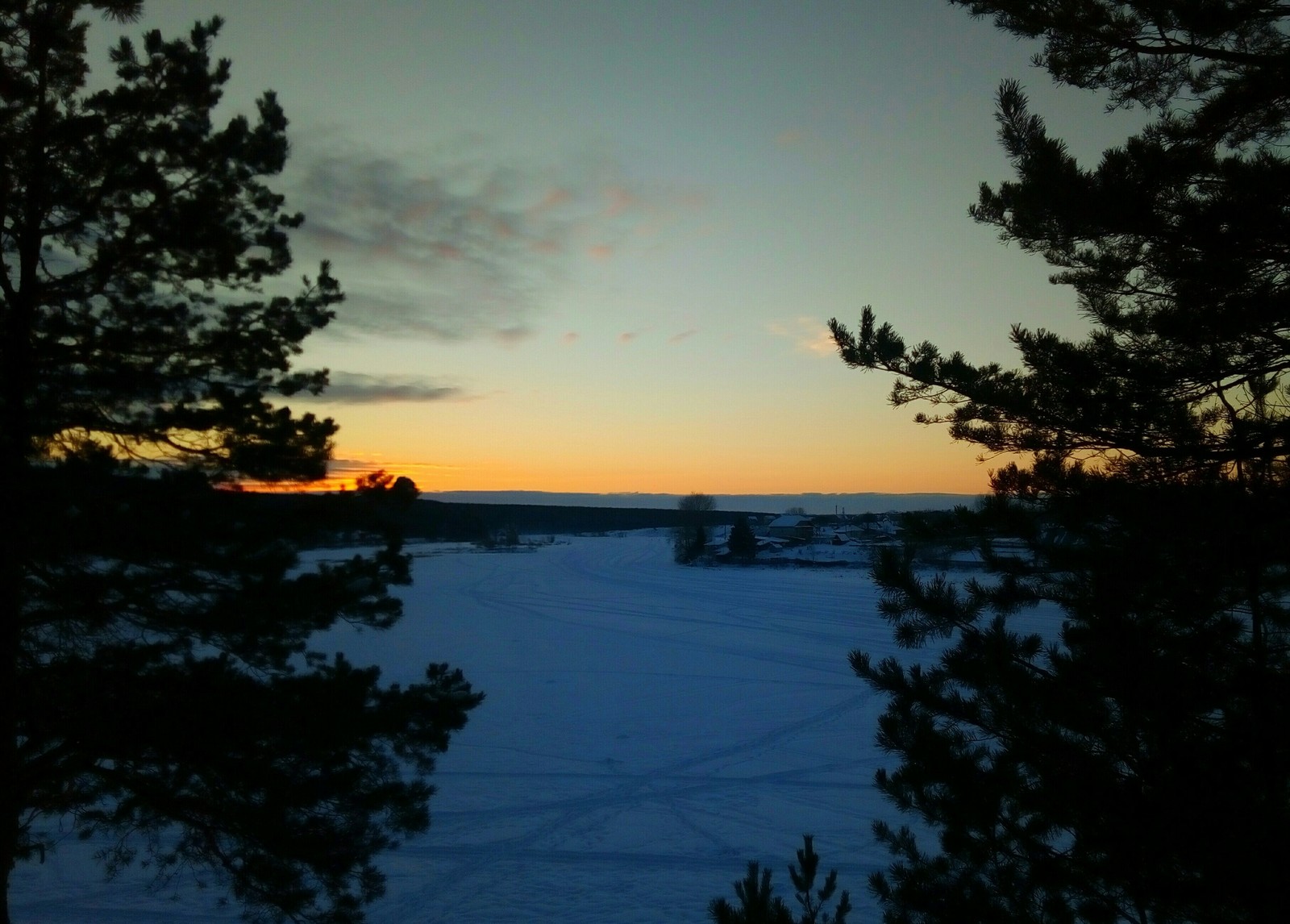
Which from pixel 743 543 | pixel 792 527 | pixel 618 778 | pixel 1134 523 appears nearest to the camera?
pixel 1134 523

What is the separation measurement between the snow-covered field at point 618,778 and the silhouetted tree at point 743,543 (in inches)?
1182

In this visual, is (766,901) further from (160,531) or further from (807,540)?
(807,540)

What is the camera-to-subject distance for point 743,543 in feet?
194

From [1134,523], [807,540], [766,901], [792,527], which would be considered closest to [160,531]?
[766,901]

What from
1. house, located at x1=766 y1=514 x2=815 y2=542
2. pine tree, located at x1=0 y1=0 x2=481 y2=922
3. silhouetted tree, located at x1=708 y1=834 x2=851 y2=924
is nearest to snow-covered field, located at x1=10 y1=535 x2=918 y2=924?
pine tree, located at x1=0 y1=0 x2=481 y2=922

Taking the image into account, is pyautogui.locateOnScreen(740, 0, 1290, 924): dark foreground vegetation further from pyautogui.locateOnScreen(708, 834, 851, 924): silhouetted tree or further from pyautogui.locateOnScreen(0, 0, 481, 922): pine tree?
pyautogui.locateOnScreen(0, 0, 481, 922): pine tree

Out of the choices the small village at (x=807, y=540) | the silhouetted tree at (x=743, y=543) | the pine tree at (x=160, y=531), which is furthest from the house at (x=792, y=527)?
the pine tree at (x=160, y=531)

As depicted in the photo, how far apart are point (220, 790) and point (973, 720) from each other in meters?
4.83

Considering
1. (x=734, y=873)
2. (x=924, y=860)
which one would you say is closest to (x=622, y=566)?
(x=734, y=873)

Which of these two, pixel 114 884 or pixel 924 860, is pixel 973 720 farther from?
pixel 114 884

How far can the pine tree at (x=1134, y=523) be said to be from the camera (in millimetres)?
3125

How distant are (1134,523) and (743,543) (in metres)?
56.2

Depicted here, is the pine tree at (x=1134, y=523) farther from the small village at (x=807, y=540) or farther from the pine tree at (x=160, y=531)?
the small village at (x=807, y=540)

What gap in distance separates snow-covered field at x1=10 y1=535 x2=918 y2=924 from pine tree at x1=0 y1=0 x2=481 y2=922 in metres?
2.51
